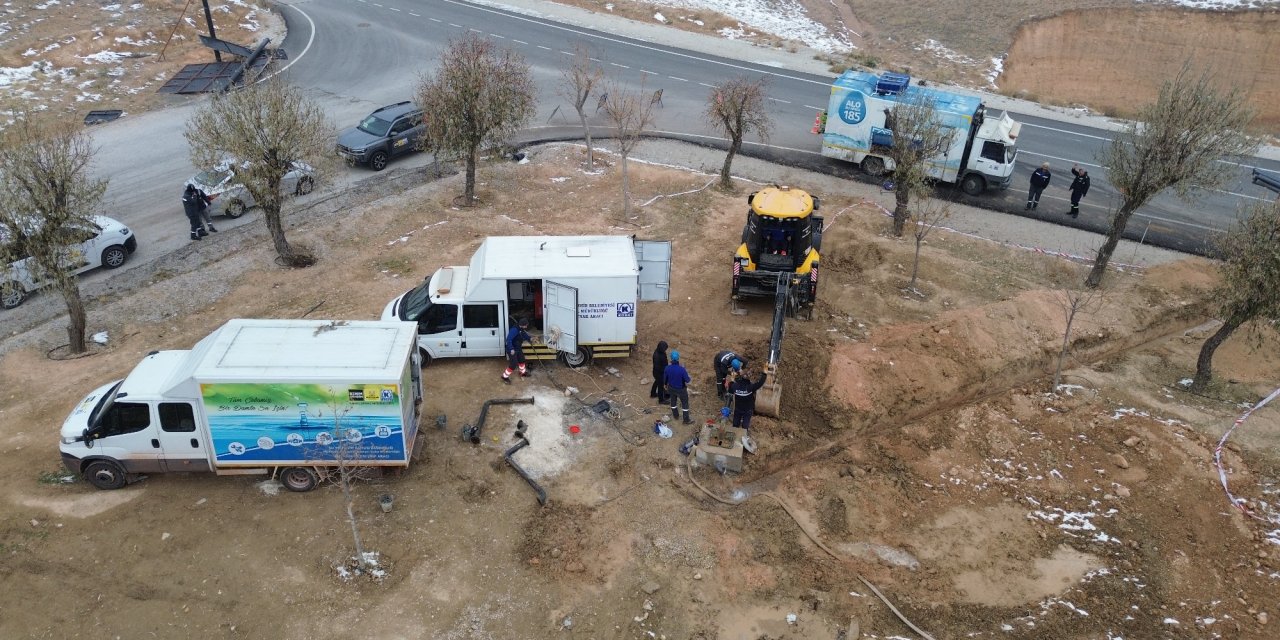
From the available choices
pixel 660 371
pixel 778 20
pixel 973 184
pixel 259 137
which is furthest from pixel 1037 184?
pixel 778 20

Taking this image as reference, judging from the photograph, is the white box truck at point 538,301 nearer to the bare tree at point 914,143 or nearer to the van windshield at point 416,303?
the van windshield at point 416,303

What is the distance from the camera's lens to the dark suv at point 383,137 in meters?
26.3

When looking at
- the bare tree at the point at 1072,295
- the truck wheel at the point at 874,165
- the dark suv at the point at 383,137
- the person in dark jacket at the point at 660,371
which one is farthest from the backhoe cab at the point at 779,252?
the dark suv at the point at 383,137

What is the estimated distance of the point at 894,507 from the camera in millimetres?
13492

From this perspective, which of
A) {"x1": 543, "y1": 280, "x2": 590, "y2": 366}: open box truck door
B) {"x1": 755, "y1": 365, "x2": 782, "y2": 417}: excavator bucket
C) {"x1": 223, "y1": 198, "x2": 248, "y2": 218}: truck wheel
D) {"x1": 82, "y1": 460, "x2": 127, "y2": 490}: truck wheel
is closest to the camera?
{"x1": 82, "y1": 460, "x2": 127, "y2": 490}: truck wheel

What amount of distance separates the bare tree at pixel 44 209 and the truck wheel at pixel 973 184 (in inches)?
964

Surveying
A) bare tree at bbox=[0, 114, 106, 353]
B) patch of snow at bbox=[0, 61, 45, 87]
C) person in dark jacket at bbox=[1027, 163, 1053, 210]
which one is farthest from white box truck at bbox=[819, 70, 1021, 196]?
patch of snow at bbox=[0, 61, 45, 87]

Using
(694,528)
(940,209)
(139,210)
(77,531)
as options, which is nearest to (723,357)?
(694,528)

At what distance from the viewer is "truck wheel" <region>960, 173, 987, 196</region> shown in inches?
1029

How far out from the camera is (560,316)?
16.0m

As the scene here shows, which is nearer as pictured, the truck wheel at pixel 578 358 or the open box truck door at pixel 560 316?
the open box truck door at pixel 560 316

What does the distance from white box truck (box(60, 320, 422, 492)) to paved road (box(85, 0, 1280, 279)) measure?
10388mm

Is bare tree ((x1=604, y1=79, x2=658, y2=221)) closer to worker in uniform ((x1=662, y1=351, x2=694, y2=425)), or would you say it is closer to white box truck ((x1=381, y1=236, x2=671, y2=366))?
white box truck ((x1=381, y1=236, x2=671, y2=366))

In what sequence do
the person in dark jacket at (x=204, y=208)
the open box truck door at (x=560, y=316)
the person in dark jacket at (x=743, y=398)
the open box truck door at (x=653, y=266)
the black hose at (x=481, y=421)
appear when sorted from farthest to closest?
the person in dark jacket at (x=204, y=208) → the open box truck door at (x=653, y=266) → the open box truck door at (x=560, y=316) → the black hose at (x=481, y=421) → the person in dark jacket at (x=743, y=398)
